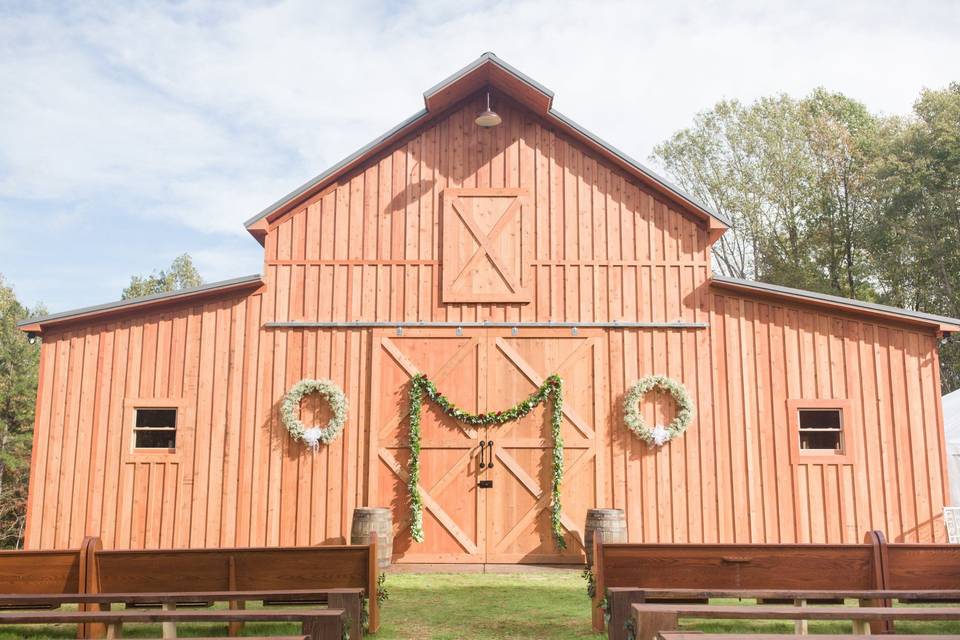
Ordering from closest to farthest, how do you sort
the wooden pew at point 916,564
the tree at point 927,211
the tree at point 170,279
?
the wooden pew at point 916,564 → the tree at point 927,211 → the tree at point 170,279

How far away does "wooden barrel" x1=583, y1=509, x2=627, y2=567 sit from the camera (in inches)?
405

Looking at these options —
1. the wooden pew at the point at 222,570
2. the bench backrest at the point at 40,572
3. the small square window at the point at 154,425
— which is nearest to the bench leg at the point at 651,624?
the wooden pew at the point at 222,570

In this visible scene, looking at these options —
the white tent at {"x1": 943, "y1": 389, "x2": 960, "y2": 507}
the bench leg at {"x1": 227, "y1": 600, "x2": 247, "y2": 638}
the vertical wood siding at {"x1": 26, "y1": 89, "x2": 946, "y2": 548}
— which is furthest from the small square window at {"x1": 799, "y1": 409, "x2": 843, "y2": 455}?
the bench leg at {"x1": 227, "y1": 600, "x2": 247, "y2": 638}

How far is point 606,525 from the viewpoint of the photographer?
10289mm

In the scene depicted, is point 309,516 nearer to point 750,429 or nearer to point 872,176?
point 750,429

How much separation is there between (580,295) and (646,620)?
785cm

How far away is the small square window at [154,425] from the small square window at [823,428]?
8676mm

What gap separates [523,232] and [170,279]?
4301 cm

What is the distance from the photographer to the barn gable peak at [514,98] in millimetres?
11750

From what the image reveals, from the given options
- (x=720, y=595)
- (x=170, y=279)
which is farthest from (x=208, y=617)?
(x=170, y=279)

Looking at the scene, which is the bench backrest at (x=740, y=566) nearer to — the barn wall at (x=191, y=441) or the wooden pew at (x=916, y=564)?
the wooden pew at (x=916, y=564)

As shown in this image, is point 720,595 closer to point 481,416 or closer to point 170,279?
point 481,416

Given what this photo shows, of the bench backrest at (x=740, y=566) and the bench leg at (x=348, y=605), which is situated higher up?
the bench backrest at (x=740, y=566)

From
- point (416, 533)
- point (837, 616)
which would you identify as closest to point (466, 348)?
point (416, 533)
